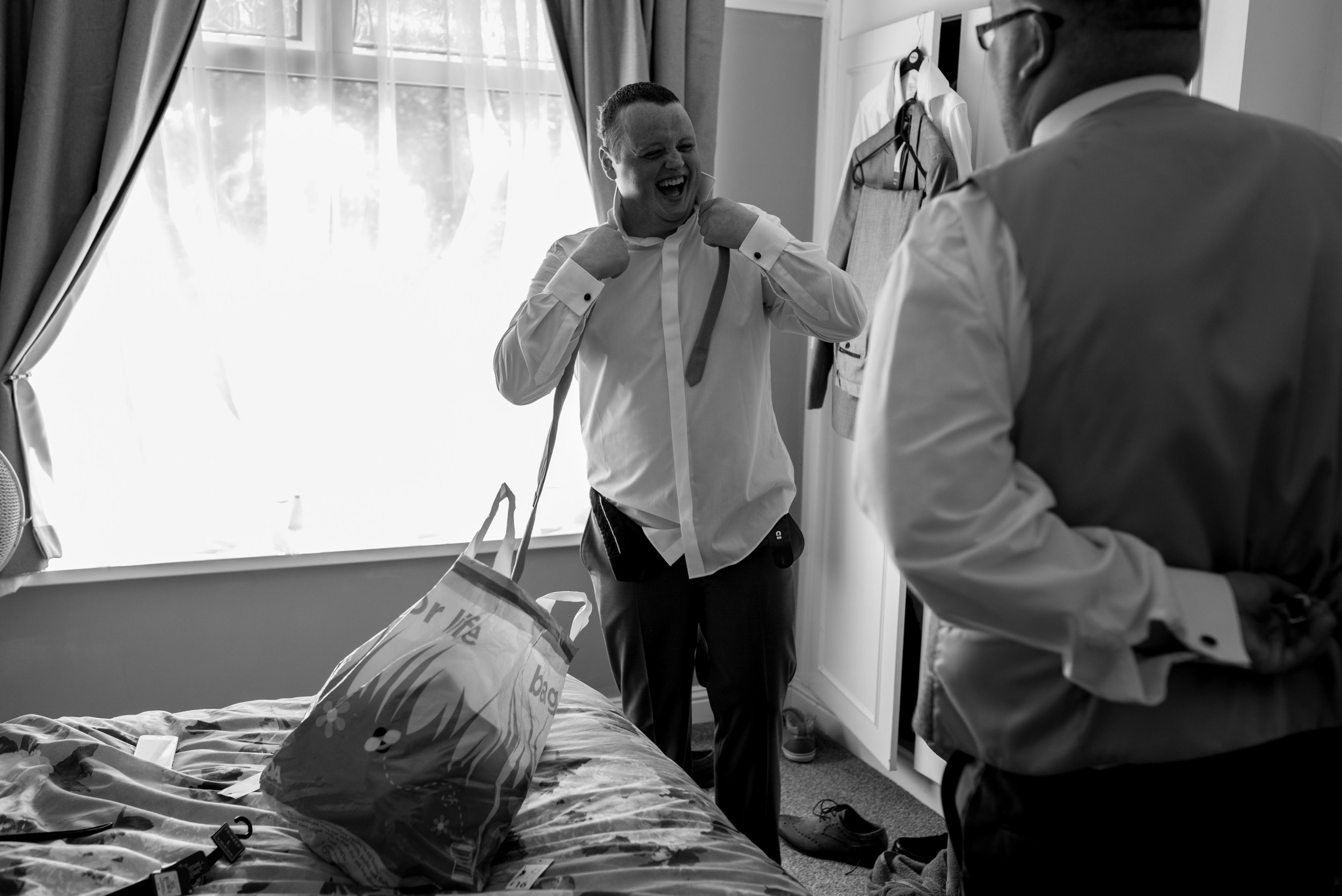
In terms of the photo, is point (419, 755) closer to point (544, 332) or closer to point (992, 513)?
point (992, 513)

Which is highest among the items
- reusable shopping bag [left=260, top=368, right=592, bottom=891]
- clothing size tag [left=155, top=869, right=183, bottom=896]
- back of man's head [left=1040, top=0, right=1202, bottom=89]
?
back of man's head [left=1040, top=0, right=1202, bottom=89]

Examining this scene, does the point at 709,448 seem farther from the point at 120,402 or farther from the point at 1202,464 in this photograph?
the point at 120,402

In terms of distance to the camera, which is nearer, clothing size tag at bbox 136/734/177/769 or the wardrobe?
clothing size tag at bbox 136/734/177/769

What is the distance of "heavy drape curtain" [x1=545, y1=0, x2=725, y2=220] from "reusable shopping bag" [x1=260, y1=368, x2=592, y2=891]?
5.73ft

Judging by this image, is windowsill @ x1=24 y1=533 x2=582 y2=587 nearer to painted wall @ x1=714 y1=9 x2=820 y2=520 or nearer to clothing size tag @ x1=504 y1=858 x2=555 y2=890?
painted wall @ x1=714 y1=9 x2=820 y2=520

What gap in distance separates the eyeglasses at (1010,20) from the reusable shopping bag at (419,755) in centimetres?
94

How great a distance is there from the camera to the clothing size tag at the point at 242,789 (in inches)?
60.1

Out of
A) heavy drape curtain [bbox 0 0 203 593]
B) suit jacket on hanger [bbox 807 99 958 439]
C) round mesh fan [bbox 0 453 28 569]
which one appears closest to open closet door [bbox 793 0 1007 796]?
suit jacket on hanger [bbox 807 99 958 439]

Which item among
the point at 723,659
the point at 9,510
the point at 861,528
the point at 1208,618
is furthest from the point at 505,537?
the point at 861,528

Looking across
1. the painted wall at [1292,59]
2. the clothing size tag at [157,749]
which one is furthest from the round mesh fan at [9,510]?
the painted wall at [1292,59]

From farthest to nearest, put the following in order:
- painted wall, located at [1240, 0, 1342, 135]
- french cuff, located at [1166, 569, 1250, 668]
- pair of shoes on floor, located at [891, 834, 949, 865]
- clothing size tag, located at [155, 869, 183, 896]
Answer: pair of shoes on floor, located at [891, 834, 949, 865]
painted wall, located at [1240, 0, 1342, 135]
clothing size tag, located at [155, 869, 183, 896]
french cuff, located at [1166, 569, 1250, 668]

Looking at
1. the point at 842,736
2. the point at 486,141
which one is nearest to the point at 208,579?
the point at 486,141

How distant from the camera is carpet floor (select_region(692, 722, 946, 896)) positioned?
2.42 metres

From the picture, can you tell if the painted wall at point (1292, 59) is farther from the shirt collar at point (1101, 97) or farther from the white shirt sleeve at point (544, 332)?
the white shirt sleeve at point (544, 332)
